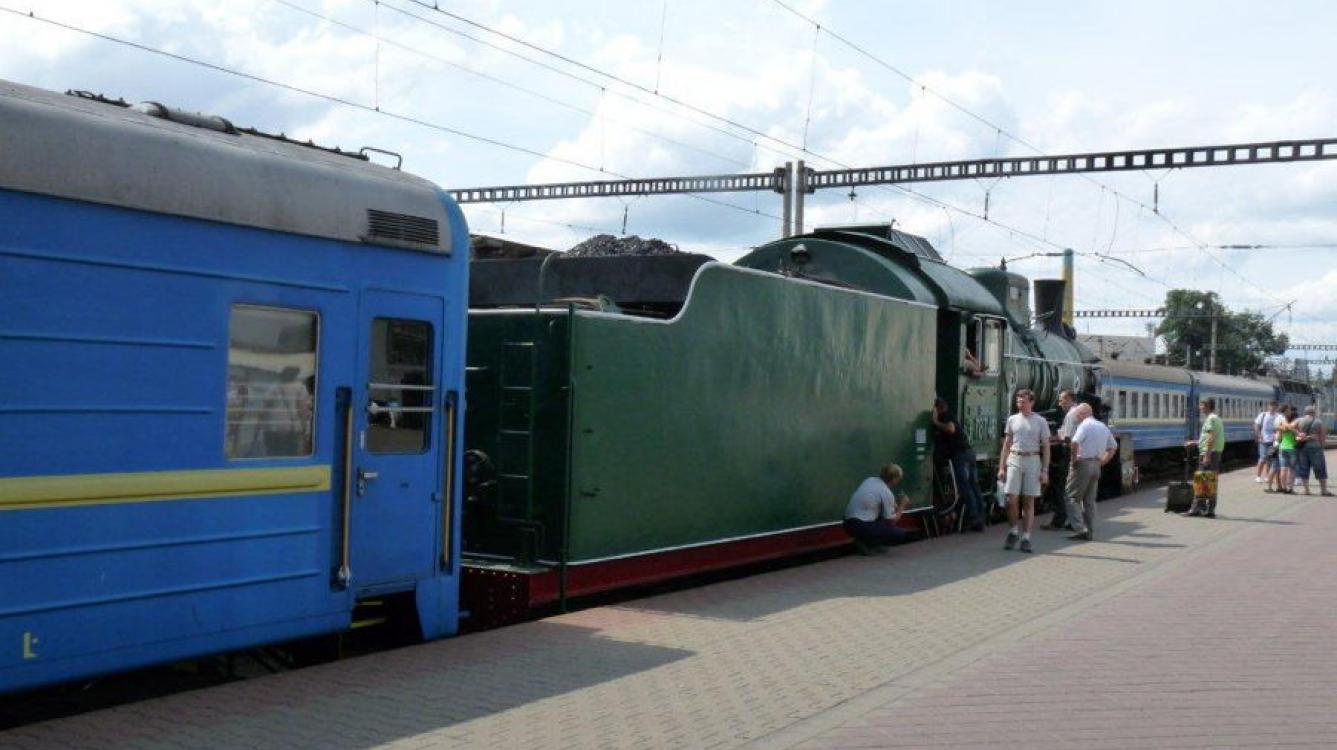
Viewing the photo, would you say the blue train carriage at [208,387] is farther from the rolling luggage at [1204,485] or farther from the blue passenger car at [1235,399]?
the blue passenger car at [1235,399]

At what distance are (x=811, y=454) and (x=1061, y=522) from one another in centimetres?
570

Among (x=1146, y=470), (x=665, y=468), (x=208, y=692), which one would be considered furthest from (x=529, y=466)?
(x=1146, y=470)

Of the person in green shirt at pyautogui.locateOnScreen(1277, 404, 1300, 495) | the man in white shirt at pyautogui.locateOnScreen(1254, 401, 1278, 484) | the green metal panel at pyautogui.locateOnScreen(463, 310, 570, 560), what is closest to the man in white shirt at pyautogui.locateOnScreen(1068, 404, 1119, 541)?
the green metal panel at pyautogui.locateOnScreen(463, 310, 570, 560)

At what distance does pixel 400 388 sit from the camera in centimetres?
746

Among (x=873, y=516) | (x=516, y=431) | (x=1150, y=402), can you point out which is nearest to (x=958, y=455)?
(x=873, y=516)

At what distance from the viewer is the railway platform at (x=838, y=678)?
6.09m

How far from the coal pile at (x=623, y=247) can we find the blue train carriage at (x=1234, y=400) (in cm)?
2622

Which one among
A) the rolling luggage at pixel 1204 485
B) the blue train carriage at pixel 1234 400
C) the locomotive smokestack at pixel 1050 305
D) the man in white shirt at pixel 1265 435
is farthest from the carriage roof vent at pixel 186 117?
the blue train carriage at pixel 1234 400

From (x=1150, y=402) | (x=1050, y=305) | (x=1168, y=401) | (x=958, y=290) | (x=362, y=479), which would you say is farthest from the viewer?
(x=1168, y=401)

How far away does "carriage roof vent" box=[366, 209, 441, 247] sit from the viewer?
23.8ft

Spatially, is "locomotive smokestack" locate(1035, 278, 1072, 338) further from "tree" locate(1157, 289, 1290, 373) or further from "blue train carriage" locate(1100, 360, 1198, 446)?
"tree" locate(1157, 289, 1290, 373)

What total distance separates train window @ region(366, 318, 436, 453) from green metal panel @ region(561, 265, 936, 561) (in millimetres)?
1506

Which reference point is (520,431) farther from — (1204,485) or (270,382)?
(1204,485)

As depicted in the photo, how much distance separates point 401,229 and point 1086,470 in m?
10.1
